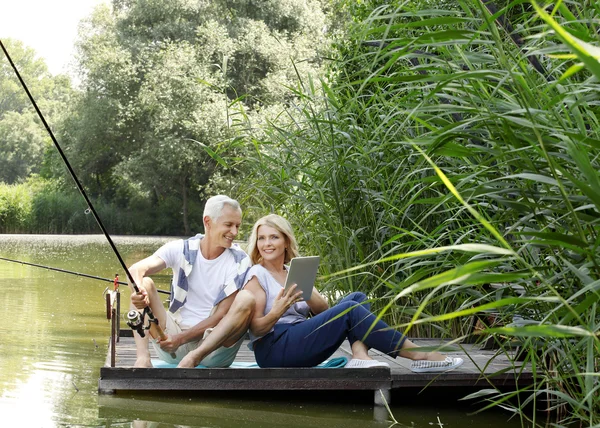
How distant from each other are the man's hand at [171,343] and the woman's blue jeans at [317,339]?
0.38m

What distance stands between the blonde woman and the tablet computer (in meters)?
0.08

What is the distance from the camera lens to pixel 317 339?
4621mm

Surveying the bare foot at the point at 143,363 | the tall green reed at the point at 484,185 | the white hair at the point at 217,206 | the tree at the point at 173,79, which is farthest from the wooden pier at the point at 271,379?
the tree at the point at 173,79

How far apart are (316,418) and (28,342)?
2949 mm

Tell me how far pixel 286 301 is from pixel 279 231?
40 cm

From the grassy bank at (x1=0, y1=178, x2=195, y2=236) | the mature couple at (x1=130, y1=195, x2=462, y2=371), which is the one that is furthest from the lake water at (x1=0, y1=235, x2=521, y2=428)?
the grassy bank at (x1=0, y1=178, x2=195, y2=236)

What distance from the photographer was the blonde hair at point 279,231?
4.66 metres

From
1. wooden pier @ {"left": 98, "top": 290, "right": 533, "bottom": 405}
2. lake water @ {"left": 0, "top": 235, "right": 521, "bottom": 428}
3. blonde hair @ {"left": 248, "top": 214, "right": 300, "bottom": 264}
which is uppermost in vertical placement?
blonde hair @ {"left": 248, "top": 214, "right": 300, "bottom": 264}

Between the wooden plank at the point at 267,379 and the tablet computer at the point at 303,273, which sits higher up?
the tablet computer at the point at 303,273

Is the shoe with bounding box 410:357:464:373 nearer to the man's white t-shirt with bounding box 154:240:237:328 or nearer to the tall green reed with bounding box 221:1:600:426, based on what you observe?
the tall green reed with bounding box 221:1:600:426

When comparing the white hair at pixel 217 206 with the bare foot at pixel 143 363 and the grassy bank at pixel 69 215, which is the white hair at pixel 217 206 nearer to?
the bare foot at pixel 143 363

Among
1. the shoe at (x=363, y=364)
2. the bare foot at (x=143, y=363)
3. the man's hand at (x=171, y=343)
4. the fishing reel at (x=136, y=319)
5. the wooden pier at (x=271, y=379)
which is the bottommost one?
the wooden pier at (x=271, y=379)

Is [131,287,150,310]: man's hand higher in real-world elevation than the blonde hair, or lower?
lower

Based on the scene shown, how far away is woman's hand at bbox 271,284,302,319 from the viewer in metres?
4.40
